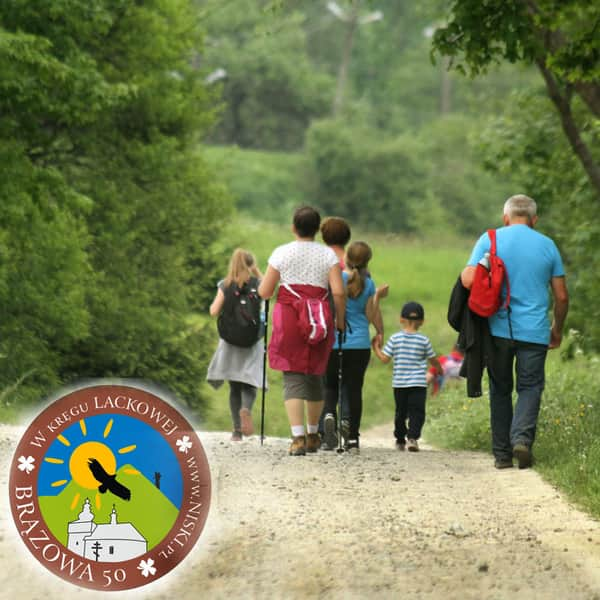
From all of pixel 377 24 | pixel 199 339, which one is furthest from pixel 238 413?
pixel 377 24

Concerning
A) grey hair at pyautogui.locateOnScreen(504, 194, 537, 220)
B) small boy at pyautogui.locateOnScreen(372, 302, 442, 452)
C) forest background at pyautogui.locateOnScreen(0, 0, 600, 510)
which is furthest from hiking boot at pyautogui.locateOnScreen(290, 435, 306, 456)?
grey hair at pyautogui.locateOnScreen(504, 194, 537, 220)

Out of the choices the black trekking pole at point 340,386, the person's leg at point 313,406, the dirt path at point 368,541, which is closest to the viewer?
the dirt path at point 368,541

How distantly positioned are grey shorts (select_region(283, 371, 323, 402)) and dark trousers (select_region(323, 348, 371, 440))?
75 cm

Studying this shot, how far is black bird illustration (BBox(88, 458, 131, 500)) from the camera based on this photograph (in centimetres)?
590

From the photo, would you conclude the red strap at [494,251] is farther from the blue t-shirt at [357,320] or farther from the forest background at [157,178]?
the blue t-shirt at [357,320]

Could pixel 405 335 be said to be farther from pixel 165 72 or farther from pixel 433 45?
pixel 165 72

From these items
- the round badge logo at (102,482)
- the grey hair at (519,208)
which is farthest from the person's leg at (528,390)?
the round badge logo at (102,482)

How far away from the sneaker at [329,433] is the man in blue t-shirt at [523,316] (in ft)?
4.27

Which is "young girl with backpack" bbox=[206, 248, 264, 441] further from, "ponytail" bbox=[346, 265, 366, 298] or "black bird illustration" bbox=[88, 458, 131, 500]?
"black bird illustration" bbox=[88, 458, 131, 500]

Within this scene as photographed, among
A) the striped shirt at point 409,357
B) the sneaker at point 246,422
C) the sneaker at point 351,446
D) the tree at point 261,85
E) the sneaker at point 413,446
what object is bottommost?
the sneaker at point 413,446

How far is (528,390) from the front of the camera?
988 centimetres

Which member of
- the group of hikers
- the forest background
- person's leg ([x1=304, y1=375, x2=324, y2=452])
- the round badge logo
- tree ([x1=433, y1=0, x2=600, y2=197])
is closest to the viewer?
the round badge logo

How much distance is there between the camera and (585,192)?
640 inches

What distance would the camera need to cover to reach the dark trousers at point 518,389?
983 centimetres
